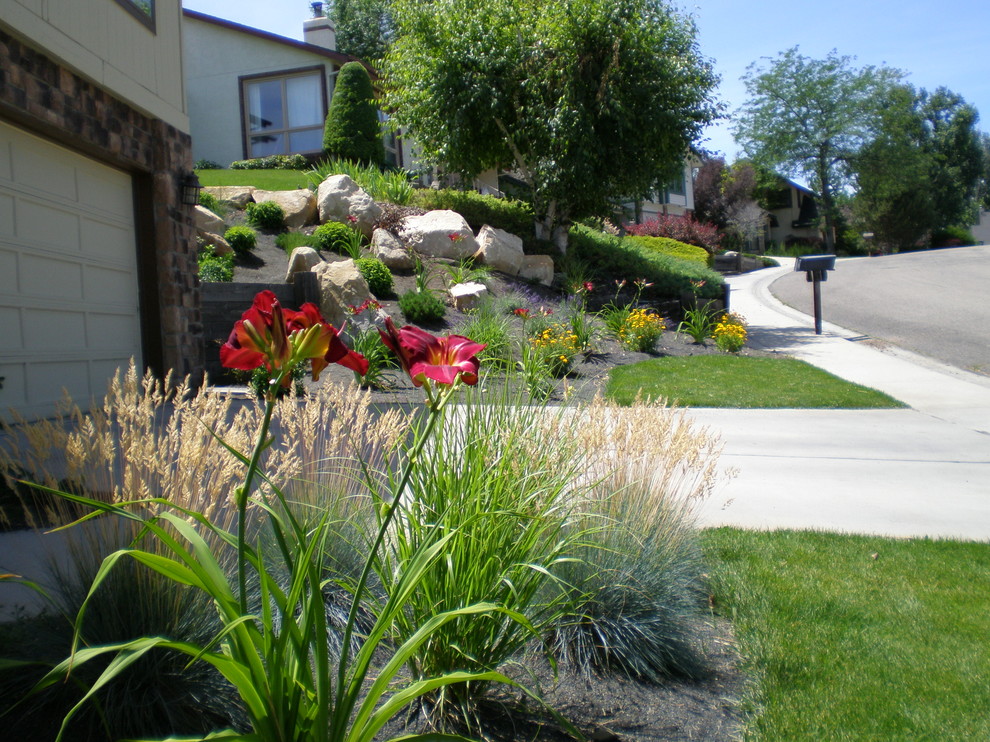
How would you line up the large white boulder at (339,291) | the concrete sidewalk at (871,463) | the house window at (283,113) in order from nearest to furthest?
the concrete sidewalk at (871,463) < the large white boulder at (339,291) < the house window at (283,113)

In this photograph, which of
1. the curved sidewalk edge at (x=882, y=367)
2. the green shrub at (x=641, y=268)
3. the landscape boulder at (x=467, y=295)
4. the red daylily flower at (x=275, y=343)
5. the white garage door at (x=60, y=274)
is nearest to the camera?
the red daylily flower at (x=275, y=343)

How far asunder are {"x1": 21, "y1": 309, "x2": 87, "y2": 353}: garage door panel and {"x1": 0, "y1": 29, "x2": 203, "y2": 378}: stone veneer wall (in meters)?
1.12

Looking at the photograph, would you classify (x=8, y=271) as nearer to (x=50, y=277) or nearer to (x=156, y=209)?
(x=50, y=277)

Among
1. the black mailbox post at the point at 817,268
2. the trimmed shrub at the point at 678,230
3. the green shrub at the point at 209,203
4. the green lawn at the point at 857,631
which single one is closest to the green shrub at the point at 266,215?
the green shrub at the point at 209,203

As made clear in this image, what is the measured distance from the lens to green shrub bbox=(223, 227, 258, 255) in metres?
13.6

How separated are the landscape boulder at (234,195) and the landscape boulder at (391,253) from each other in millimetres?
3427

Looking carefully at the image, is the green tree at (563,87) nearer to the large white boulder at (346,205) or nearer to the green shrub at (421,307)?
the large white boulder at (346,205)

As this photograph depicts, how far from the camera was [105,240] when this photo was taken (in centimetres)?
849

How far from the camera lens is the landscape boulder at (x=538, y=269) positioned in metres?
16.1

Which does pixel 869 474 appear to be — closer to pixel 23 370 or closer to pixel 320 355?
pixel 320 355

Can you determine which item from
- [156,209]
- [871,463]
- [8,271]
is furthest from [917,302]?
[8,271]

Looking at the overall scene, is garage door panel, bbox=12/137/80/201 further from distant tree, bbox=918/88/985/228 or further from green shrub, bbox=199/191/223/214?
distant tree, bbox=918/88/985/228

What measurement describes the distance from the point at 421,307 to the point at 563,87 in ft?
21.2

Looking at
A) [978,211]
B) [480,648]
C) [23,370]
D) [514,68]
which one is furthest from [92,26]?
[978,211]
